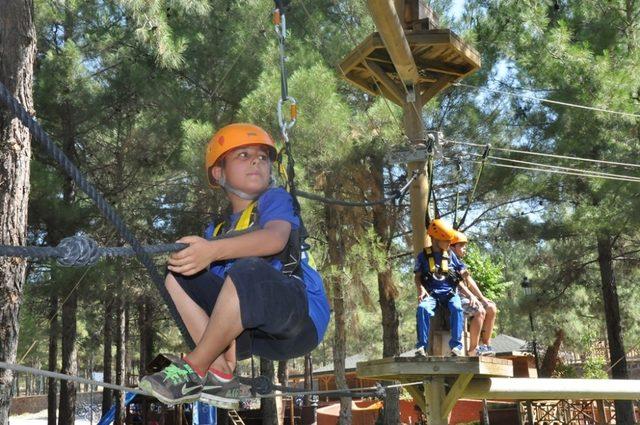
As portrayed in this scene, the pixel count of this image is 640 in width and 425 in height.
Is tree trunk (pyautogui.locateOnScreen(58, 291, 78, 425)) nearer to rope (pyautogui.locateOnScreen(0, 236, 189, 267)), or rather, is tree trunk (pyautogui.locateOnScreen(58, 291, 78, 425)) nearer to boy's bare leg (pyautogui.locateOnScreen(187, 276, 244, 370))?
boy's bare leg (pyautogui.locateOnScreen(187, 276, 244, 370))

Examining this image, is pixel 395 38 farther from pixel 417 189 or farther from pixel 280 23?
pixel 280 23

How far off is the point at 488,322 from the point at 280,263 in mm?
4948

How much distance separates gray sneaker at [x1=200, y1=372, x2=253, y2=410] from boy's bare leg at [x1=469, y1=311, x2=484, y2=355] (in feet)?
15.4

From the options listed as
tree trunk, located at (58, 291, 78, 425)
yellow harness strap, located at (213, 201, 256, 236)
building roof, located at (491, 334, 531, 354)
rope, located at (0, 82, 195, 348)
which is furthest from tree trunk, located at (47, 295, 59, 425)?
building roof, located at (491, 334, 531, 354)

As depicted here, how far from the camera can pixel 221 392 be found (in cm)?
260

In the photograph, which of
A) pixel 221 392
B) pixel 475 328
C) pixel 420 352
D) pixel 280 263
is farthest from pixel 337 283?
pixel 221 392

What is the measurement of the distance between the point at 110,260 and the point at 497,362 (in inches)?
395

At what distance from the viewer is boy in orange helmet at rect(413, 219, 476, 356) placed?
21.2 ft

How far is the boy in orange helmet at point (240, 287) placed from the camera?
95.9 inches

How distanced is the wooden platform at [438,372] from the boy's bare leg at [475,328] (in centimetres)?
44

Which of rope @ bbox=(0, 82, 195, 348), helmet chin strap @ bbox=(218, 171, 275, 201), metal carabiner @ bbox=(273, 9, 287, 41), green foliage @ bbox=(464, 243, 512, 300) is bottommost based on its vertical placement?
rope @ bbox=(0, 82, 195, 348)

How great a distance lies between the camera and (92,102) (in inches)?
614

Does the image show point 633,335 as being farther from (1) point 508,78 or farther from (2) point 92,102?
(2) point 92,102

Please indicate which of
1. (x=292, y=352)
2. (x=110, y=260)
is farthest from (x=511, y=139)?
(x=292, y=352)
